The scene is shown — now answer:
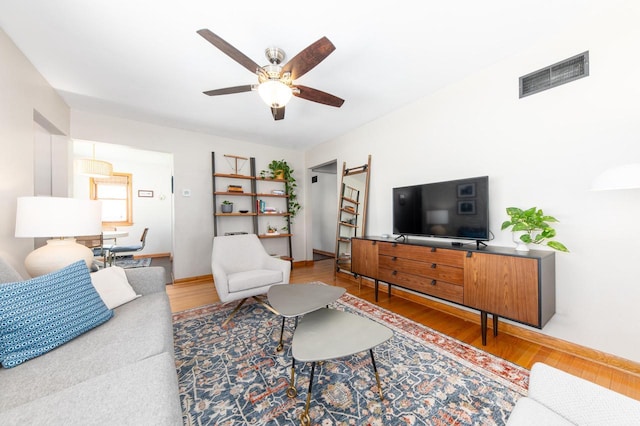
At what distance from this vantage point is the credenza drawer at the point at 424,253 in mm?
2141

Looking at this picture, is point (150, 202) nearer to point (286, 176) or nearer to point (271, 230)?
point (271, 230)

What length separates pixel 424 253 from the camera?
241cm

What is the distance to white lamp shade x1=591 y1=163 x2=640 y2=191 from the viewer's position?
1.29 m

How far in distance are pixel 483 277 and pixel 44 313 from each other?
2.82 m

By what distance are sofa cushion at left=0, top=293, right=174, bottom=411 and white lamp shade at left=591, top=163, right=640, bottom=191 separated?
2.66 m

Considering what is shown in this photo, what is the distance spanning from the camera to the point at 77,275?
1.31 m

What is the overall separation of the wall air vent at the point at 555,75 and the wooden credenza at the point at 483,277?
140cm

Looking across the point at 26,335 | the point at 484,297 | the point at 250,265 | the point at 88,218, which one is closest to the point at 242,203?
the point at 250,265

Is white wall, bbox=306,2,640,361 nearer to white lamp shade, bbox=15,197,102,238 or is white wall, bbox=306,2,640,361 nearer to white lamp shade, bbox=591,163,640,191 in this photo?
white lamp shade, bbox=591,163,640,191

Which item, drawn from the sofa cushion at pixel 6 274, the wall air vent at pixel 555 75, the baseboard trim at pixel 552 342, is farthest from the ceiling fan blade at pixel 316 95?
the baseboard trim at pixel 552 342

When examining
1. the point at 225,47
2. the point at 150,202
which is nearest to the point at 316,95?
the point at 225,47

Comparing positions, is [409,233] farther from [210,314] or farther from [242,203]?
[242,203]

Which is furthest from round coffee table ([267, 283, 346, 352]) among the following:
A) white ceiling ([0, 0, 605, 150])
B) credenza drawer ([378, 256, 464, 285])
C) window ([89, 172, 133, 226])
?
window ([89, 172, 133, 226])

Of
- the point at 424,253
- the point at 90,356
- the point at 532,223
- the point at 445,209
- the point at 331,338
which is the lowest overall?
the point at 331,338
